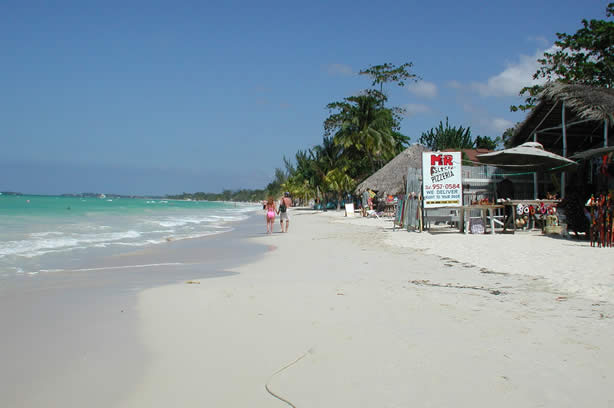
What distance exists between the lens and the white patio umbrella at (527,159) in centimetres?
Answer: 1155

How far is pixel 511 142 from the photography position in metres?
17.1

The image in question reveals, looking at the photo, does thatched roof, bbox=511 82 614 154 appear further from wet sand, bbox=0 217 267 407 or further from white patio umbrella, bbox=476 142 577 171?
wet sand, bbox=0 217 267 407

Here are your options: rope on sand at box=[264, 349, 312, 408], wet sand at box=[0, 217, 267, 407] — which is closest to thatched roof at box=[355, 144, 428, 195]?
wet sand at box=[0, 217, 267, 407]

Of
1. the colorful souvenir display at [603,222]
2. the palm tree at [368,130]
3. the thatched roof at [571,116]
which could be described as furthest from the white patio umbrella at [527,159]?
the palm tree at [368,130]

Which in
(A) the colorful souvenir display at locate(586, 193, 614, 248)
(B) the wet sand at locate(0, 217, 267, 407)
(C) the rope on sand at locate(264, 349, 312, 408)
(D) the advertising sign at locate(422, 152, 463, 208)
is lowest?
(B) the wet sand at locate(0, 217, 267, 407)

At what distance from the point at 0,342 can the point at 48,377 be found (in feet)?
3.03

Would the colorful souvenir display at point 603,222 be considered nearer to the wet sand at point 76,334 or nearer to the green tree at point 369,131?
the wet sand at point 76,334

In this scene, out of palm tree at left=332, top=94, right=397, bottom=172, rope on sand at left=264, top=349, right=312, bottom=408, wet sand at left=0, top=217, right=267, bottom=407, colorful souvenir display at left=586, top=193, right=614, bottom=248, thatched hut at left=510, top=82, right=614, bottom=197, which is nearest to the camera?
rope on sand at left=264, top=349, right=312, bottom=408

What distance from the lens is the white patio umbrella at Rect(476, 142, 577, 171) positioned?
11.6 m

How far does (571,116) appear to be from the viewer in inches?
563

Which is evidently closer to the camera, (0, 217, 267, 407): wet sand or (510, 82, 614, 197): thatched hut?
(0, 217, 267, 407): wet sand

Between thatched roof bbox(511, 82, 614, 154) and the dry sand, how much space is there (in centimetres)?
871

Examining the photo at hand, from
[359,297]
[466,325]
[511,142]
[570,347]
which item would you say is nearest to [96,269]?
[359,297]

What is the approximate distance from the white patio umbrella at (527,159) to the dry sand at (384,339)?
649 centimetres
